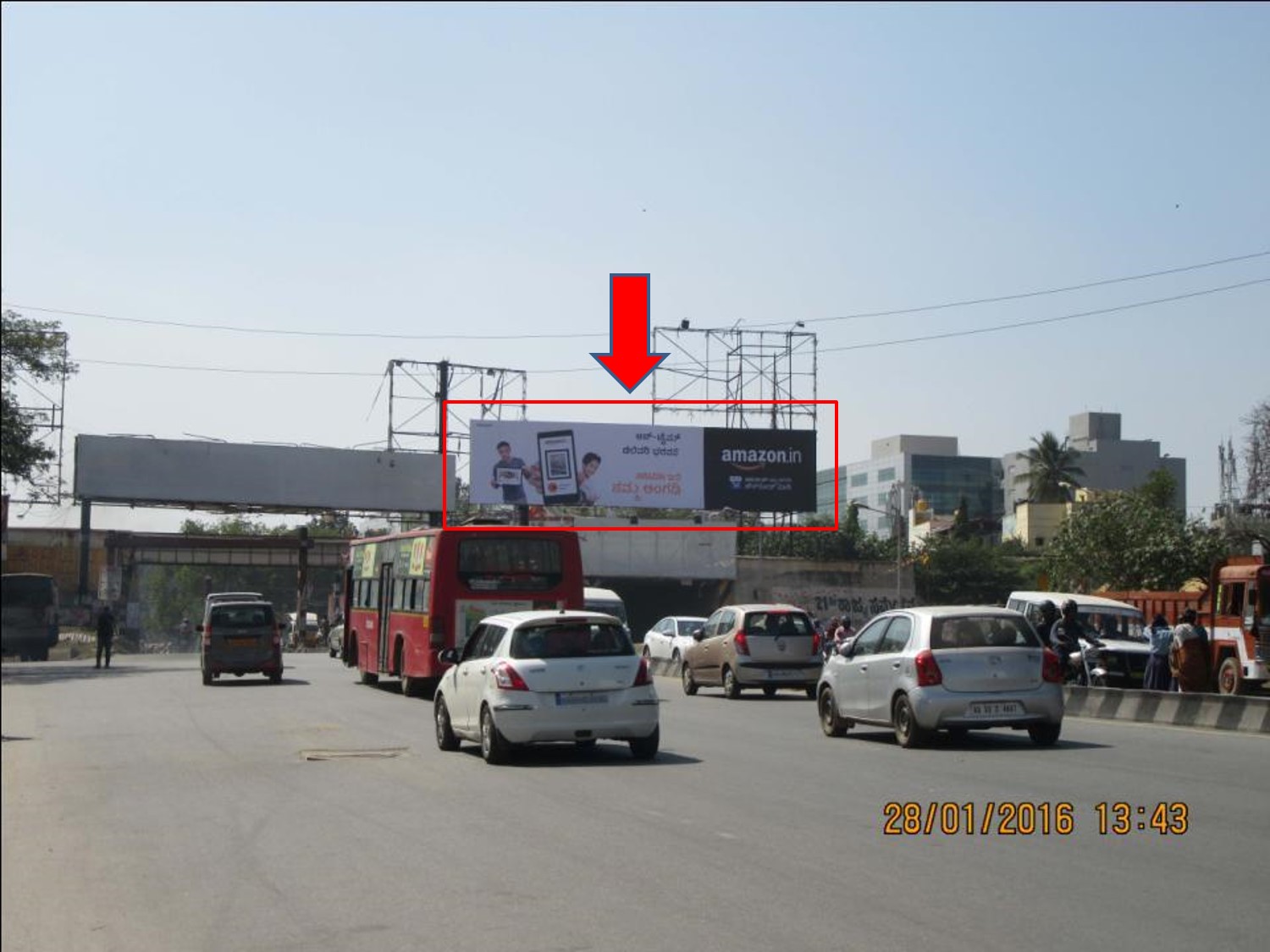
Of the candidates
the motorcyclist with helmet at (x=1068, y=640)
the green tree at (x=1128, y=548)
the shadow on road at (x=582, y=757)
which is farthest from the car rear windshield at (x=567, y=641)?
the green tree at (x=1128, y=548)

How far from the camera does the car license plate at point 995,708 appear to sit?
16.8m

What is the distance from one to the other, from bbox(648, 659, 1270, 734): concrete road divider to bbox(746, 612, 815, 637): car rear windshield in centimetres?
568

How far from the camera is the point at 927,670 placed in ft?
55.5

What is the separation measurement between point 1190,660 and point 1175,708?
4.21 meters

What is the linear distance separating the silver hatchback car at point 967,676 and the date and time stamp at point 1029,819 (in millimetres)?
4485

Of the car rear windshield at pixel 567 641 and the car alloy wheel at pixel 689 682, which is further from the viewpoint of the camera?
the car alloy wheel at pixel 689 682

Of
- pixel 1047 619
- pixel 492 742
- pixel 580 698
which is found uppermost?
pixel 1047 619

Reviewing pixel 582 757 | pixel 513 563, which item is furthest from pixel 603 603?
pixel 582 757

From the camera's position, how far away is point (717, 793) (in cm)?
1355

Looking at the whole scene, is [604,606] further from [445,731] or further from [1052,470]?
[1052,470]

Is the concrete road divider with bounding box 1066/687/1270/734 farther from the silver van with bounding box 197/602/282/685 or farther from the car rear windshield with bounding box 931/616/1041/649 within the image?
the silver van with bounding box 197/602/282/685

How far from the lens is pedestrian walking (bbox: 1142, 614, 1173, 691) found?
1080 inches

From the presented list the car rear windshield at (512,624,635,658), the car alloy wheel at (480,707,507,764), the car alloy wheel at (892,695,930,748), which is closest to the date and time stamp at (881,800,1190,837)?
the car alloy wheel at (892,695,930,748)

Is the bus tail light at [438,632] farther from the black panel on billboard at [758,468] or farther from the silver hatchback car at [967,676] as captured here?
the black panel on billboard at [758,468]
